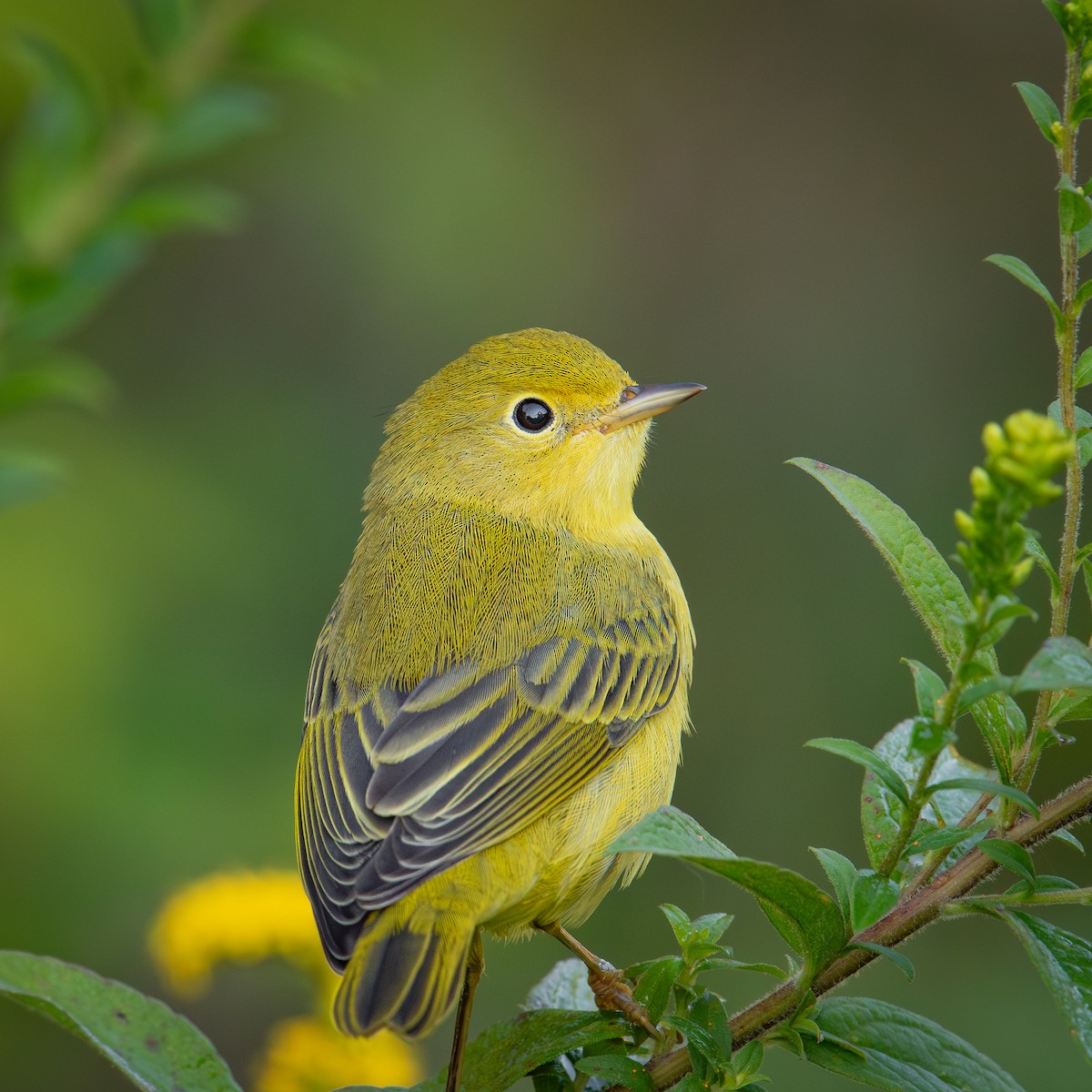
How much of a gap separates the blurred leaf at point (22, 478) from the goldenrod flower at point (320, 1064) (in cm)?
101

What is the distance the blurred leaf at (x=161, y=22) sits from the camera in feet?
8.13

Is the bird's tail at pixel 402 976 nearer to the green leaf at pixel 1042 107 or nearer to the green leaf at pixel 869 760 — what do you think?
the green leaf at pixel 869 760

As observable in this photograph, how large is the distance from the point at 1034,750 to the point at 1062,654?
0.37 meters

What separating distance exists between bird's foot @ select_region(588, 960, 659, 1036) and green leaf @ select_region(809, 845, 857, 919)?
413 mm

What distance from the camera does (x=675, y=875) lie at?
233 inches

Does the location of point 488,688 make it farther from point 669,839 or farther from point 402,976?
point 669,839

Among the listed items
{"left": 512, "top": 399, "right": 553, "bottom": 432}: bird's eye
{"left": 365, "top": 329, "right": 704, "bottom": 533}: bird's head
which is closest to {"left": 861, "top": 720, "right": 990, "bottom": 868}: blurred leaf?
{"left": 365, "top": 329, "right": 704, "bottom": 533}: bird's head

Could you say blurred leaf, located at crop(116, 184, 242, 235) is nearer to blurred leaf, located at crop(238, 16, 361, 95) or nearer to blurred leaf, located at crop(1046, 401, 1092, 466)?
blurred leaf, located at crop(238, 16, 361, 95)

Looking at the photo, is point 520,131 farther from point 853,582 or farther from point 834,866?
point 834,866

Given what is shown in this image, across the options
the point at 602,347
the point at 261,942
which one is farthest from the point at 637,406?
the point at 602,347

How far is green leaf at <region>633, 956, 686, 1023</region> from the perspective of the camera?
231 centimetres

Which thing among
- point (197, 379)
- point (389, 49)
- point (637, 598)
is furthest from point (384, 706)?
point (389, 49)

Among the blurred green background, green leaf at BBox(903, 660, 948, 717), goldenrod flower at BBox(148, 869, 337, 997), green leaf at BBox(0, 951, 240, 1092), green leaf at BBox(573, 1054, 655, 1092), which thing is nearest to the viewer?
green leaf at BBox(903, 660, 948, 717)

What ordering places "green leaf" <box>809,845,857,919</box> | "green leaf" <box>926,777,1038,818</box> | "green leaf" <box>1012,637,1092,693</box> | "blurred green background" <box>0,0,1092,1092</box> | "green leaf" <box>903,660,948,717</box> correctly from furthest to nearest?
1. "blurred green background" <box>0,0,1092,1092</box>
2. "green leaf" <box>809,845,857,919</box>
3. "green leaf" <box>903,660,948,717</box>
4. "green leaf" <box>926,777,1038,818</box>
5. "green leaf" <box>1012,637,1092,693</box>
